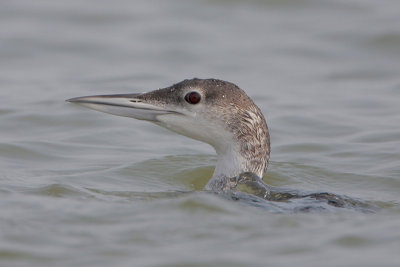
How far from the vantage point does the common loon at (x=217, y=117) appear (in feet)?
24.9

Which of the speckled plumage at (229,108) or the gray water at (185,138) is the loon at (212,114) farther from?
the gray water at (185,138)

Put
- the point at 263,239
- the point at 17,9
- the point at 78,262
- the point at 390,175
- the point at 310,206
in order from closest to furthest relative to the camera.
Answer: the point at 78,262 < the point at 263,239 < the point at 310,206 < the point at 390,175 < the point at 17,9

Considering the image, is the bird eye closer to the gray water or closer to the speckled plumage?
the speckled plumage

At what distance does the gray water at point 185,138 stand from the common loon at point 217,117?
0.51 m

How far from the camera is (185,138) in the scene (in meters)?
10.7

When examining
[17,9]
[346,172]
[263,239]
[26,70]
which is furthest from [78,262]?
[17,9]

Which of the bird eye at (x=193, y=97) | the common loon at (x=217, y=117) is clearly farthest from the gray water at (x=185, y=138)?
the bird eye at (x=193, y=97)

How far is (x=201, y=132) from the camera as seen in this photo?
768cm

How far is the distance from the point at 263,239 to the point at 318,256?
1.50 feet

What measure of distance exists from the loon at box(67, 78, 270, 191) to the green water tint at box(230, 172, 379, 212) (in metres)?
0.12

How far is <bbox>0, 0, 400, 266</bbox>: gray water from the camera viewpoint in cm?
605

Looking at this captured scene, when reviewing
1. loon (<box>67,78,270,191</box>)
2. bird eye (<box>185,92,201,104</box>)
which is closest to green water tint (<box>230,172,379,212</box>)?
loon (<box>67,78,270,191</box>)

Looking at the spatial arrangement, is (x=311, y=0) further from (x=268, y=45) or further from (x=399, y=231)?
(x=399, y=231)

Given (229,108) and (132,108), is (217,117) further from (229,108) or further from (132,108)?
(132,108)
